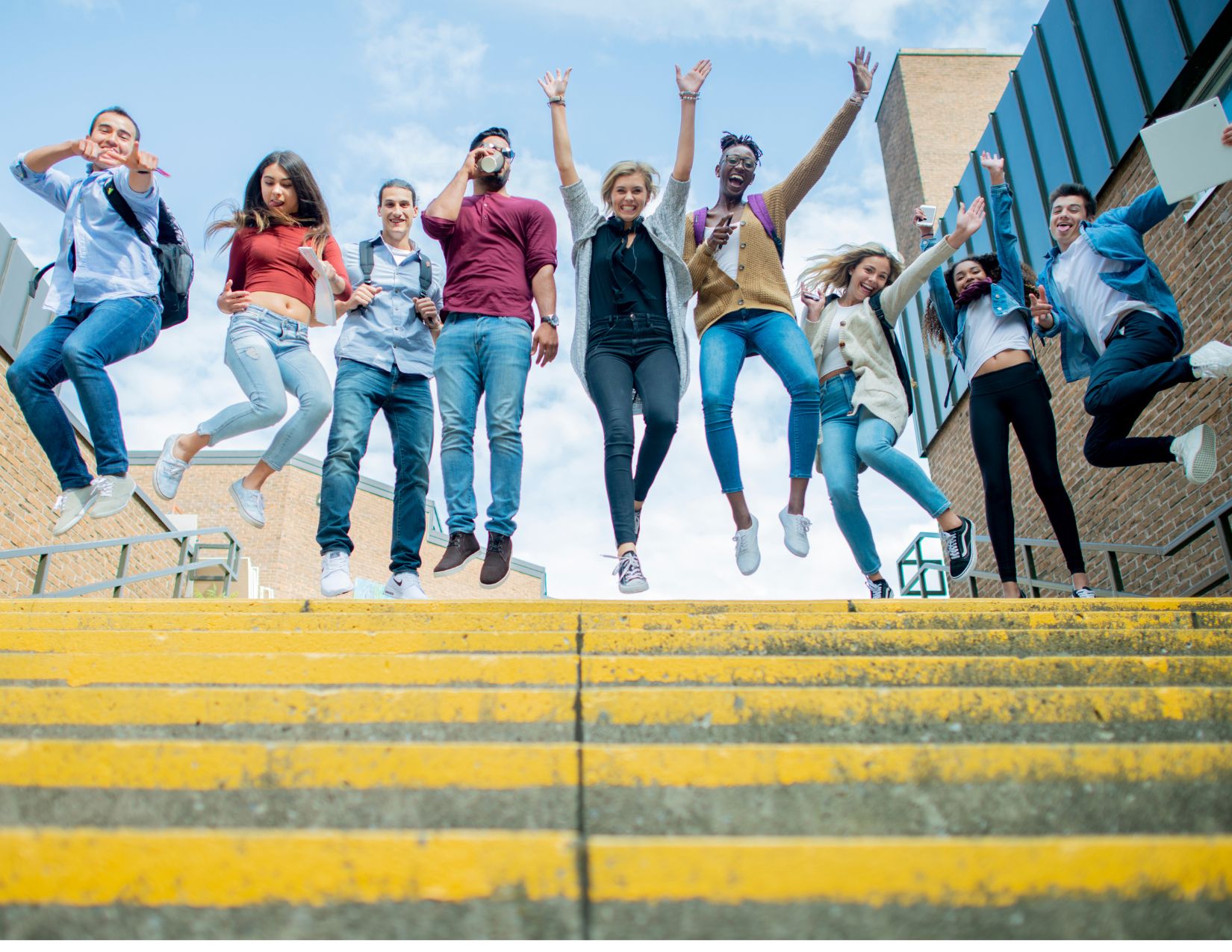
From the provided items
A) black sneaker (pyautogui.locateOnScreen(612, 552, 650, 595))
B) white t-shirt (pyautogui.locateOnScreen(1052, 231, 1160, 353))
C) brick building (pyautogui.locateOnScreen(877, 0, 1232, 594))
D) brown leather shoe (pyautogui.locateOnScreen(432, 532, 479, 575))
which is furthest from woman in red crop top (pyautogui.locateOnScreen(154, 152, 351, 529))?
white t-shirt (pyautogui.locateOnScreen(1052, 231, 1160, 353))

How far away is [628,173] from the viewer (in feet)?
15.5

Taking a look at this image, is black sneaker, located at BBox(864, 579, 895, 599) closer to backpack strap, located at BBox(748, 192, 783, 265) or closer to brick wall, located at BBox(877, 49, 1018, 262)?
backpack strap, located at BBox(748, 192, 783, 265)

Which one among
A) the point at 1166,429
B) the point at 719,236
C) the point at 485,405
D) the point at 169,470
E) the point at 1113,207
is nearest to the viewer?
the point at 169,470

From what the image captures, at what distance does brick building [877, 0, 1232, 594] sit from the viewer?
707 cm

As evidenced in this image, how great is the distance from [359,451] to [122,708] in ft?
7.93

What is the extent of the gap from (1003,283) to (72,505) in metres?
4.42

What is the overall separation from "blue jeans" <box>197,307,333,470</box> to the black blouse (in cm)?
138

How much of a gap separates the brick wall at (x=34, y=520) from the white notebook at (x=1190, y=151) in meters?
7.08

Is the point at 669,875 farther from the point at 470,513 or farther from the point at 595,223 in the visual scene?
the point at 595,223

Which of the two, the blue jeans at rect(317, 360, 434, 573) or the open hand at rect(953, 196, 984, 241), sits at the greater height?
the open hand at rect(953, 196, 984, 241)

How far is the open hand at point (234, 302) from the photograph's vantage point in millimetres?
4512

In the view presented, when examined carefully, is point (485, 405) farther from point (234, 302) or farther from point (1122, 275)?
point (1122, 275)

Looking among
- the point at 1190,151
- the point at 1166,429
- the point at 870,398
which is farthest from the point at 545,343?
the point at 1166,429

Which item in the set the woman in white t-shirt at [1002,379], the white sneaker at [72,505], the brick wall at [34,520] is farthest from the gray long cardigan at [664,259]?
the brick wall at [34,520]
